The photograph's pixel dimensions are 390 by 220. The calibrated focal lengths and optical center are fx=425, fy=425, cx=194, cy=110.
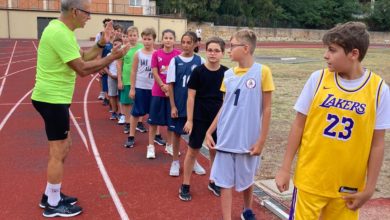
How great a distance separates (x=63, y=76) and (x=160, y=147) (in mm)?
2945

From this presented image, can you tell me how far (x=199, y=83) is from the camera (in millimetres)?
4383

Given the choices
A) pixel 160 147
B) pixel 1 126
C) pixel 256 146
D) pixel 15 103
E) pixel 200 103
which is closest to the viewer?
pixel 256 146

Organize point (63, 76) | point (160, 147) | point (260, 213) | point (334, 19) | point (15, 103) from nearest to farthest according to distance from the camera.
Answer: point (63, 76), point (260, 213), point (160, 147), point (15, 103), point (334, 19)

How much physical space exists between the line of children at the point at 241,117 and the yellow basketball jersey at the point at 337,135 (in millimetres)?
1012

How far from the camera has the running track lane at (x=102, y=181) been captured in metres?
4.25

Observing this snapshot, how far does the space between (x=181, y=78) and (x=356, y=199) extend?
292 cm

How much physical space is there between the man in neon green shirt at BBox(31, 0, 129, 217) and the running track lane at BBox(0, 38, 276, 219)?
403 millimetres

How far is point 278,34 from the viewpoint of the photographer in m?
56.6

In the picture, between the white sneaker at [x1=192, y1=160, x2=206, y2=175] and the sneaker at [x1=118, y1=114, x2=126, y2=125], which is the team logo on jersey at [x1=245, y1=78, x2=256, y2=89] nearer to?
the white sneaker at [x1=192, y1=160, x2=206, y2=175]

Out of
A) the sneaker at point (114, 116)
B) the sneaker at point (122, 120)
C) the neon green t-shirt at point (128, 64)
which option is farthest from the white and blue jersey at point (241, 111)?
the sneaker at point (114, 116)

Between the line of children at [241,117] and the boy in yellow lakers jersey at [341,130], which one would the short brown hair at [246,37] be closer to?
the line of children at [241,117]

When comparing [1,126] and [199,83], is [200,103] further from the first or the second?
[1,126]

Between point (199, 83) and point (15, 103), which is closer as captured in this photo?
point (199, 83)

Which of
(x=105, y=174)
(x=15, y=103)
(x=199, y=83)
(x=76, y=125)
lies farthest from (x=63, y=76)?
(x=15, y=103)
